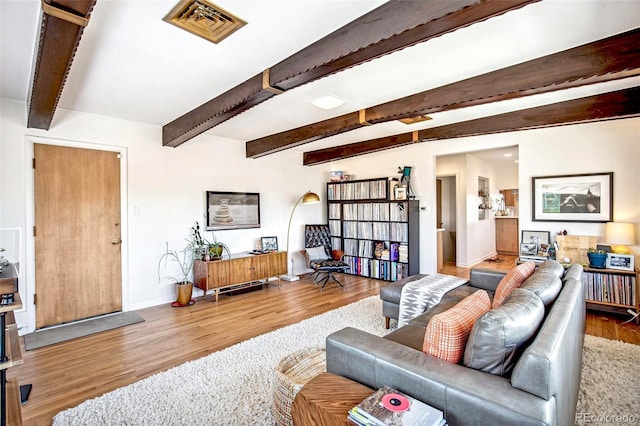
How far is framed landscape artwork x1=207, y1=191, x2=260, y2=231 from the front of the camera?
191 inches

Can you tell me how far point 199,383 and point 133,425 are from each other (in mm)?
491

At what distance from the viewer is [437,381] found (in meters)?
1.28

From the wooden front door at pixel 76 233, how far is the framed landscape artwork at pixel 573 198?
565 cm

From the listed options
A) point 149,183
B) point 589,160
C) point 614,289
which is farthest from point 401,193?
point 149,183

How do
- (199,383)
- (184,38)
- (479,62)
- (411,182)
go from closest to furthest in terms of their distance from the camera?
(184,38)
(199,383)
(479,62)
(411,182)

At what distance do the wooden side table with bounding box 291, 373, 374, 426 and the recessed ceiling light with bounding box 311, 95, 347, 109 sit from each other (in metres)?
2.63

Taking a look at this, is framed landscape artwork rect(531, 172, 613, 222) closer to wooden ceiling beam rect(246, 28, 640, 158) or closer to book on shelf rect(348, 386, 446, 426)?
wooden ceiling beam rect(246, 28, 640, 158)

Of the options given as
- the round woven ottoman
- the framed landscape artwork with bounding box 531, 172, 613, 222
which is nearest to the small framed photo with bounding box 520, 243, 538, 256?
the framed landscape artwork with bounding box 531, 172, 613, 222

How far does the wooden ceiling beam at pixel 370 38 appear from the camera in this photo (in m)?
1.62

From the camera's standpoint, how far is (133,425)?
1909 millimetres

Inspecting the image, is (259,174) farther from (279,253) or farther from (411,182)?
(411,182)

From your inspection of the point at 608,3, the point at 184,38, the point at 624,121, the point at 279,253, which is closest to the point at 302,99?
the point at 184,38

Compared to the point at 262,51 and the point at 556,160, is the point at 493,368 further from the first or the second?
the point at 556,160

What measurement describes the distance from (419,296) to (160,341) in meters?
2.55
